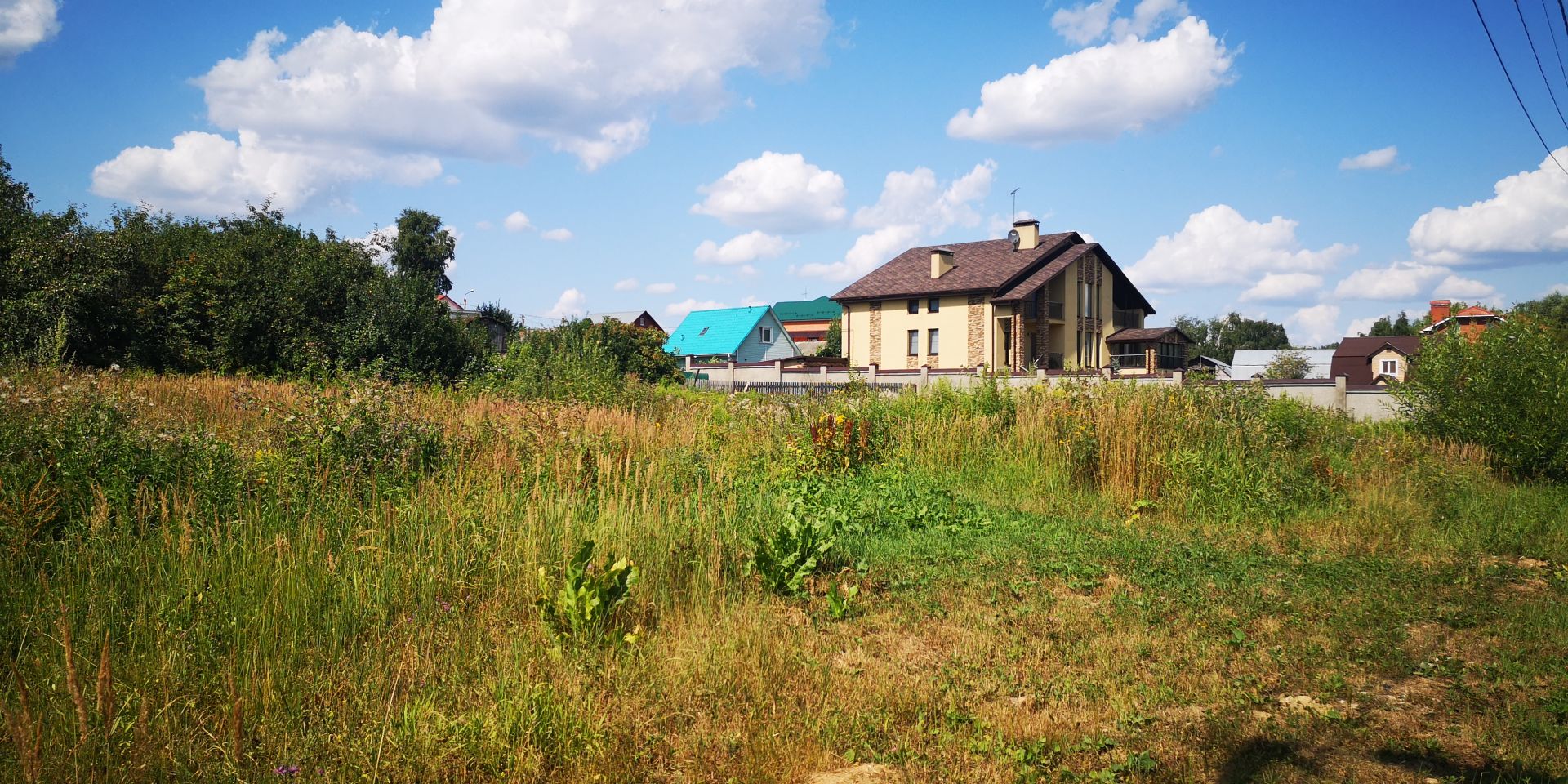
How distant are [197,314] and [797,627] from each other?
2107cm

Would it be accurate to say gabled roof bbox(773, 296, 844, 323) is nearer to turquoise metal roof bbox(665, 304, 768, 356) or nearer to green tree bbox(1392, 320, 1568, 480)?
turquoise metal roof bbox(665, 304, 768, 356)

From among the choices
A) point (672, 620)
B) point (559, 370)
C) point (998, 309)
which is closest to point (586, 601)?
point (672, 620)

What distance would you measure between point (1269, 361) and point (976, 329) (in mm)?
30906

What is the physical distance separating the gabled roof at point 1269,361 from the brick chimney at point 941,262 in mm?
24828

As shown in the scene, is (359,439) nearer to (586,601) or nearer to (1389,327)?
(586,601)

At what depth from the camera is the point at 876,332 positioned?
43.1m

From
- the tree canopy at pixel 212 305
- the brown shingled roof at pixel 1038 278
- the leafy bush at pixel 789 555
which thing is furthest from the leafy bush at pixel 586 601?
the brown shingled roof at pixel 1038 278

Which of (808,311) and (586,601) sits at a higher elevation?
(808,311)

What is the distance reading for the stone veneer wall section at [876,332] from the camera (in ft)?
141

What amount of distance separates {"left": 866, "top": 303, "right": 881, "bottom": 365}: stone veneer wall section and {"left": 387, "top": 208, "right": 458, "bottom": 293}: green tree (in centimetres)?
2545

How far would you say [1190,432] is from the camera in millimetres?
9867

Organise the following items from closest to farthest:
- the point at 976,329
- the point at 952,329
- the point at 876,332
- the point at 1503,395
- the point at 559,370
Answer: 1. the point at 1503,395
2. the point at 559,370
3. the point at 976,329
4. the point at 952,329
5. the point at 876,332

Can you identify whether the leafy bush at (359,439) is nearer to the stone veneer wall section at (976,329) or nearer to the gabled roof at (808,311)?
the stone veneer wall section at (976,329)

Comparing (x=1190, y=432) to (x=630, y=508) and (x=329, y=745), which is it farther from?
(x=329, y=745)
